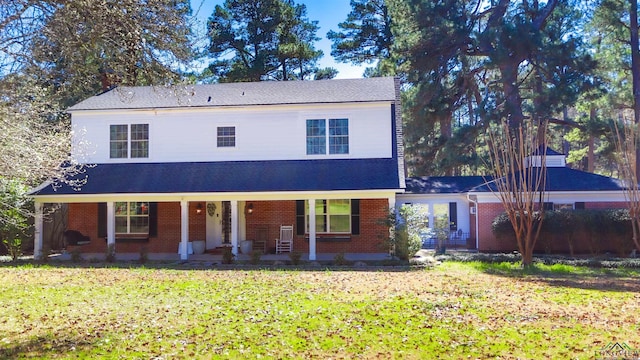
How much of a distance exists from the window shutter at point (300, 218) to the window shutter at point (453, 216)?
778cm

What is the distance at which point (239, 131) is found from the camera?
64.4 ft

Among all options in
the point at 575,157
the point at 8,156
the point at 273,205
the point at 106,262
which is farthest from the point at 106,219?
the point at 575,157

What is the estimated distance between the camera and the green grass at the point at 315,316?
7.13 meters

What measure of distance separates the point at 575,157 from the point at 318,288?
116 ft

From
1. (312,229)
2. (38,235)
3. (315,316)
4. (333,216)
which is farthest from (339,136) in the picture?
(315,316)

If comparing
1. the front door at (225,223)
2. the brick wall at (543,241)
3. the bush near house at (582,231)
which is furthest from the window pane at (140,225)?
the bush near house at (582,231)

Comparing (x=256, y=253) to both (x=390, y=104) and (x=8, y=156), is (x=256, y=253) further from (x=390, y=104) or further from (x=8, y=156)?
(x=8, y=156)

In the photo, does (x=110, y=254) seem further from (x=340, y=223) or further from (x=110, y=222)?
(x=340, y=223)

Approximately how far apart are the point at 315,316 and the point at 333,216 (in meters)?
10.6

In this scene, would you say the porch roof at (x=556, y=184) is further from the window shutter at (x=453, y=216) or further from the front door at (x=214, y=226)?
the front door at (x=214, y=226)

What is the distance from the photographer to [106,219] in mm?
19938

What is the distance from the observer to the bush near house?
736 inches

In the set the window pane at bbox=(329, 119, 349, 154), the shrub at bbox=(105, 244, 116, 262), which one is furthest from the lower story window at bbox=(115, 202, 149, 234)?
the window pane at bbox=(329, 119, 349, 154)

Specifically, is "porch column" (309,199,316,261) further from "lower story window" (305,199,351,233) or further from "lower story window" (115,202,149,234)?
"lower story window" (115,202,149,234)
